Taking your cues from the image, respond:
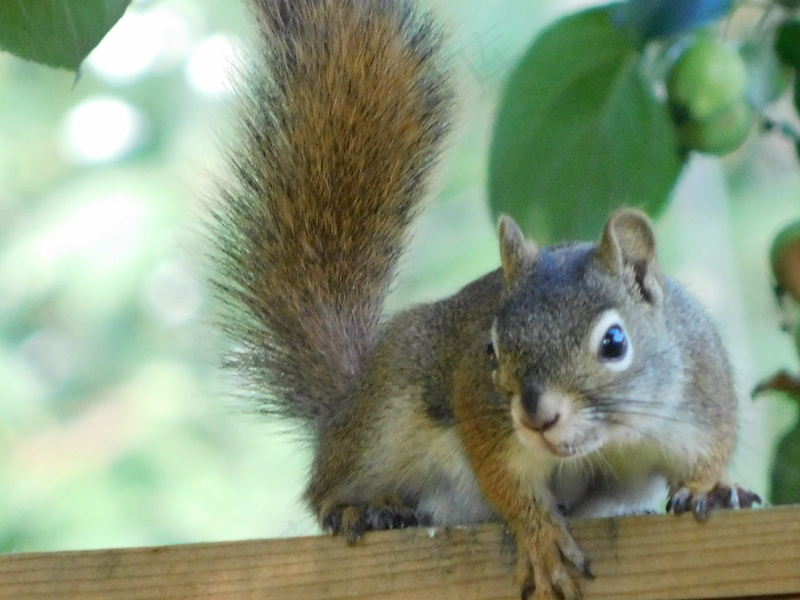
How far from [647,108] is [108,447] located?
1301 mm

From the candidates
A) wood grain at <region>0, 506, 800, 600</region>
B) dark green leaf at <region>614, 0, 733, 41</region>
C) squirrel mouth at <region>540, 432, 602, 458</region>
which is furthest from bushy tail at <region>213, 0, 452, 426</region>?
squirrel mouth at <region>540, 432, 602, 458</region>

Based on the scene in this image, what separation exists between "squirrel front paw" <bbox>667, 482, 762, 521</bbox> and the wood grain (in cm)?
6

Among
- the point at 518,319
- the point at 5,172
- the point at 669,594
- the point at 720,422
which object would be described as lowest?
the point at 669,594

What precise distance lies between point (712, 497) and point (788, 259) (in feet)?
1.23

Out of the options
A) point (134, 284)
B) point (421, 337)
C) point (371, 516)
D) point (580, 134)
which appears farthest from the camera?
point (134, 284)

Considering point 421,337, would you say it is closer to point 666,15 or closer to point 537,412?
point 537,412

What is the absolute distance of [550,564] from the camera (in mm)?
958

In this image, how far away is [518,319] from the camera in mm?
985

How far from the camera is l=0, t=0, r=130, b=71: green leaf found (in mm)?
992

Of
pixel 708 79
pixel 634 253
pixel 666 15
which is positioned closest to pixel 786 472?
pixel 634 253

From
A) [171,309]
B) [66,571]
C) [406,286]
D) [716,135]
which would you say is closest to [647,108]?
[716,135]

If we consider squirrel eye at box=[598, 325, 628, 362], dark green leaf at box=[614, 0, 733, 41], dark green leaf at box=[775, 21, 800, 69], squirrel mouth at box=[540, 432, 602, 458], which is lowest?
squirrel mouth at box=[540, 432, 602, 458]

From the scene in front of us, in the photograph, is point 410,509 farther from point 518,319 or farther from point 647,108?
point 647,108

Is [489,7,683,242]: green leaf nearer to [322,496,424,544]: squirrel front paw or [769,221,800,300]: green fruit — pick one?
[769,221,800,300]: green fruit
